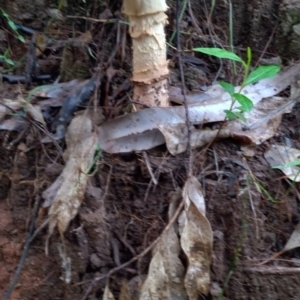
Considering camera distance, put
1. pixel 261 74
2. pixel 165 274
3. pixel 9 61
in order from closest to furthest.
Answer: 1. pixel 165 274
2. pixel 261 74
3. pixel 9 61

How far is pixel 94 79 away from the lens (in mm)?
1912

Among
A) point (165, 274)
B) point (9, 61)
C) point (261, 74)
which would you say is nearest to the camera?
point (165, 274)

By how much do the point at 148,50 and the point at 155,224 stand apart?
533 millimetres

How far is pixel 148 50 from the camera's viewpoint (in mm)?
1664

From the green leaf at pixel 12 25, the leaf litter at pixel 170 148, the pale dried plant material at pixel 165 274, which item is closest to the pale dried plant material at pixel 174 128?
the leaf litter at pixel 170 148

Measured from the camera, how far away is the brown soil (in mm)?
1540

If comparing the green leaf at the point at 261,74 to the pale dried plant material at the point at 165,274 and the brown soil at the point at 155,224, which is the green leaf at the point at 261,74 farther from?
the pale dried plant material at the point at 165,274

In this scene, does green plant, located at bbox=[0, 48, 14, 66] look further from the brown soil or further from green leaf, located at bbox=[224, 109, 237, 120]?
green leaf, located at bbox=[224, 109, 237, 120]

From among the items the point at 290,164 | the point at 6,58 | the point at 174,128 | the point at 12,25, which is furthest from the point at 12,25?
the point at 290,164

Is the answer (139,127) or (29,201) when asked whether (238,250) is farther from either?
(29,201)

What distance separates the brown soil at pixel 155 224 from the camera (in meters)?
1.54

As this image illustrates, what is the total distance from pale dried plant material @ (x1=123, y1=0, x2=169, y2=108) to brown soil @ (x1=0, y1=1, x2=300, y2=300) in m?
0.20

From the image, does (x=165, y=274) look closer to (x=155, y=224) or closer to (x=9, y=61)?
(x=155, y=224)

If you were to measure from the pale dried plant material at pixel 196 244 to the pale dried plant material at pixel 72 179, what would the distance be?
0.32 metres
